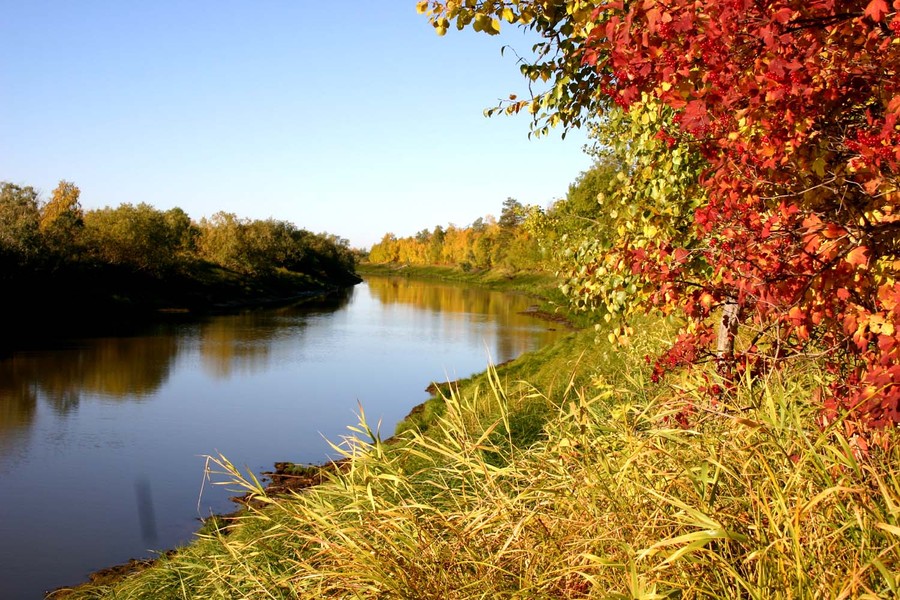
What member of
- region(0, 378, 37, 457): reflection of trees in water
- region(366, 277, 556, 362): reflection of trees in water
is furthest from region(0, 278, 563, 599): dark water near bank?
region(366, 277, 556, 362): reflection of trees in water

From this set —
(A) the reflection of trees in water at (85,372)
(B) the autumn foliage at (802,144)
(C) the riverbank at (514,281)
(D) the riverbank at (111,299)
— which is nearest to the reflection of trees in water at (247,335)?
(A) the reflection of trees in water at (85,372)

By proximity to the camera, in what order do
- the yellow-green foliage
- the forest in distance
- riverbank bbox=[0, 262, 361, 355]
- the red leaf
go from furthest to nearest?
the forest in distance
riverbank bbox=[0, 262, 361, 355]
the yellow-green foliage
the red leaf

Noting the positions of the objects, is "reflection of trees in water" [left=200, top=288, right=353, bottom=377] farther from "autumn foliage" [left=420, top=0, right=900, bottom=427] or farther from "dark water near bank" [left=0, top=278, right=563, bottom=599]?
"autumn foliage" [left=420, top=0, right=900, bottom=427]

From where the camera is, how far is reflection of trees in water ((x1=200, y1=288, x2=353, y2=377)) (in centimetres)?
2600

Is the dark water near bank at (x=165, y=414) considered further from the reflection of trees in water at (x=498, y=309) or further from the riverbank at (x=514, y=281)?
the riverbank at (x=514, y=281)

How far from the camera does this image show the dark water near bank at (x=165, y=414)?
37.7ft

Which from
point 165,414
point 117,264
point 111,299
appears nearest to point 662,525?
point 165,414

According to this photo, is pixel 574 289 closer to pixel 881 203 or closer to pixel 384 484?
pixel 384 484

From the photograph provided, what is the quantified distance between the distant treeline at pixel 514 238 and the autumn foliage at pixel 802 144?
2.85 metres

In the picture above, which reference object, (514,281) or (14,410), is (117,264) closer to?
(14,410)

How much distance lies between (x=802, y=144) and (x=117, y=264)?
1745 inches

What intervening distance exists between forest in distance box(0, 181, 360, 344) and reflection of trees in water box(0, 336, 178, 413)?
3.97 m

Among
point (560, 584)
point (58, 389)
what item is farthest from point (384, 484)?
point (58, 389)

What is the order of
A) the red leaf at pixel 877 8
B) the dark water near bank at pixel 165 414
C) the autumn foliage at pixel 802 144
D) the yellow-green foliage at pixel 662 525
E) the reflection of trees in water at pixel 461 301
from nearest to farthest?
the red leaf at pixel 877 8
the yellow-green foliage at pixel 662 525
the autumn foliage at pixel 802 144
the dark water near bank at pixel 165 414
the reflection of trees in water at pixel 461 301
